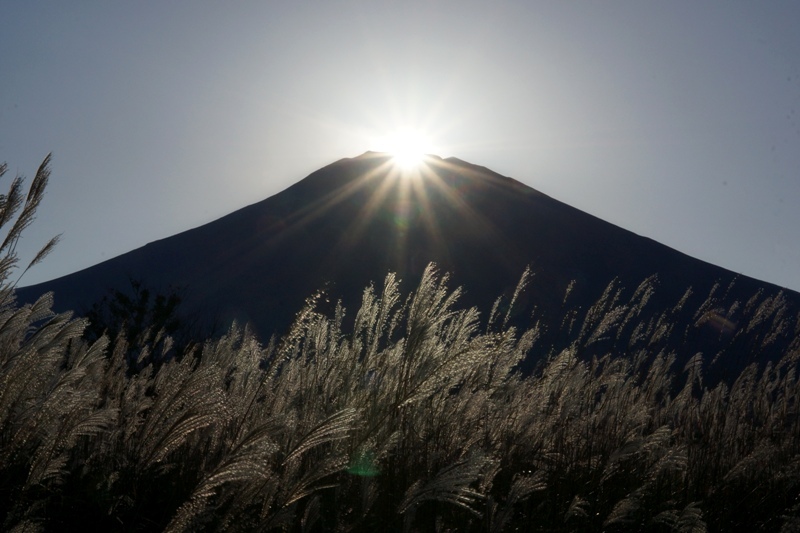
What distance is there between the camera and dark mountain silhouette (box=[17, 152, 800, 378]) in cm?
7000

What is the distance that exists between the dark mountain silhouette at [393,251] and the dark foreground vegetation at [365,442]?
60082mm

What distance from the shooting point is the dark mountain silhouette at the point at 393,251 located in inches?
2756

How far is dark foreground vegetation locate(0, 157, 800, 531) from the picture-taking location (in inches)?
63.1

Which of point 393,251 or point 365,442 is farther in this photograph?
point 393,251

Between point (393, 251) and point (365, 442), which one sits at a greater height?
point (365, 442)

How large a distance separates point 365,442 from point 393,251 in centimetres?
7483

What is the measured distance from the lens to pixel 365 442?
7.04 feet

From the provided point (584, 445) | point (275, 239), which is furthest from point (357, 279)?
point (584, 445)

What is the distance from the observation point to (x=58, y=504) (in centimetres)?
204

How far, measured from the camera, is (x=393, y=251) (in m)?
76.9

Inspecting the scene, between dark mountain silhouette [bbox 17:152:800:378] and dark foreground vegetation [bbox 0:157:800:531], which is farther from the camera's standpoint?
dark mountain silhouette [bbox 17:152:800:378]

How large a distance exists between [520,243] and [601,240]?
9275 millimetres

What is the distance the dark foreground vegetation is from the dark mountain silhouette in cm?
6008

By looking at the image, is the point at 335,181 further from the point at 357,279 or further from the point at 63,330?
the point at 63,330
